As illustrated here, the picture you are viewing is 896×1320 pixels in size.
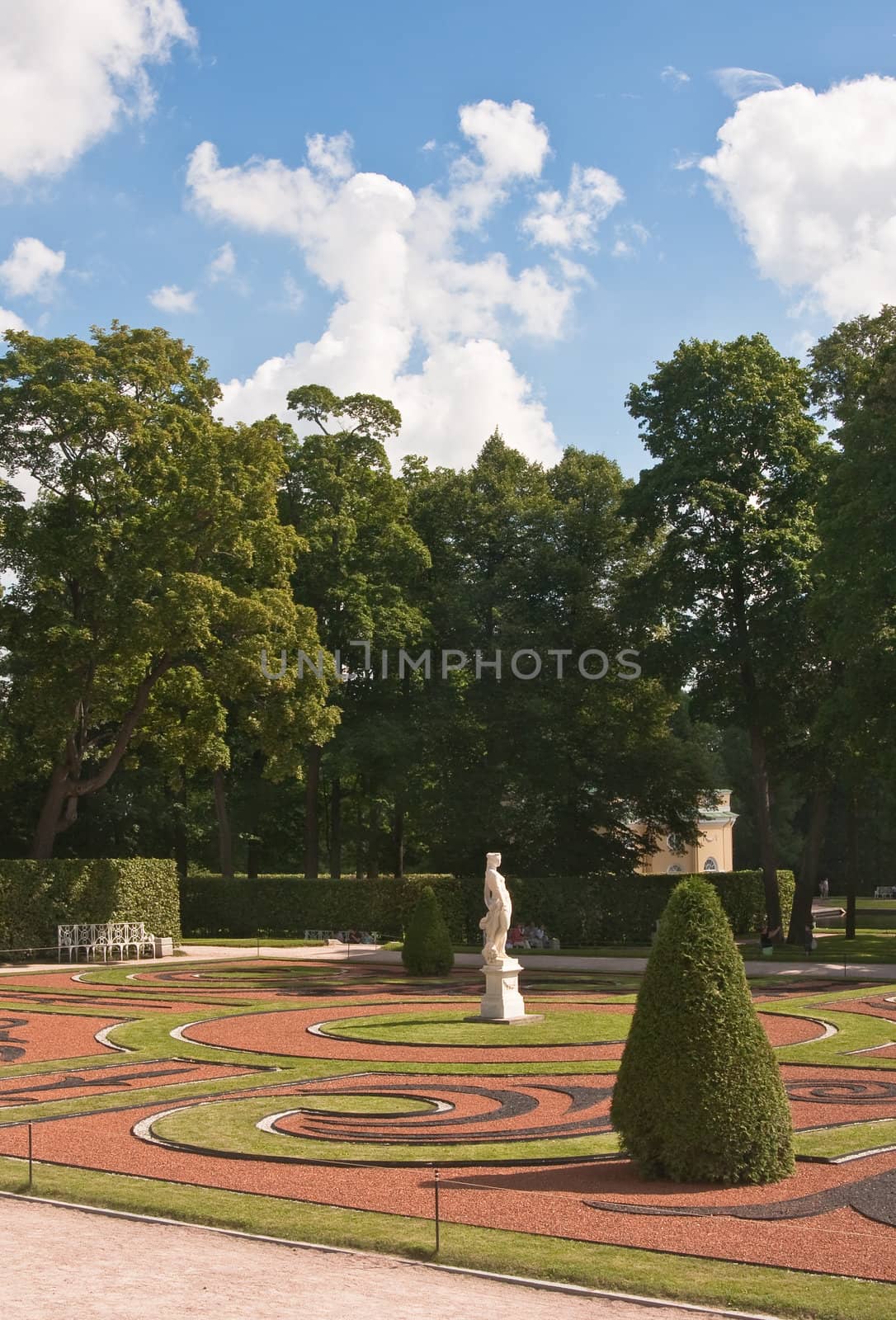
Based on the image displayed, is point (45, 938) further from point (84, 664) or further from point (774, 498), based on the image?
point (774, 498)

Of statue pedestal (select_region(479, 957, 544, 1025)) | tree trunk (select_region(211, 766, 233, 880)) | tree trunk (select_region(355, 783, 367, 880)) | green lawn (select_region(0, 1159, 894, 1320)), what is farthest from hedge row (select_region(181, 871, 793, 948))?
green lawn (select_region(0, 1159, 894, 1320))

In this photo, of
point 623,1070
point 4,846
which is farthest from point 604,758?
point 623,1070

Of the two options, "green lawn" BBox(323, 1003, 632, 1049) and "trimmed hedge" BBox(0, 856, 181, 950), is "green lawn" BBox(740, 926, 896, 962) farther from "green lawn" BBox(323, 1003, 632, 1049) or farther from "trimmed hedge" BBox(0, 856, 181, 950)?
"trimmed hedge" BBox(0, 856, 181, 950)

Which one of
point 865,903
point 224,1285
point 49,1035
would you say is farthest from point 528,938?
point 865,903

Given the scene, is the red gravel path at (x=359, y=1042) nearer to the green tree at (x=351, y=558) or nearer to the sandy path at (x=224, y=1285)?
the sandy path at (x=224, y=1285)

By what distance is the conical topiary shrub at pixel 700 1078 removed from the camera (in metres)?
10.4

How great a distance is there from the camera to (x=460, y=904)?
46.6 metres

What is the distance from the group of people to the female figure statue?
20.1 meters

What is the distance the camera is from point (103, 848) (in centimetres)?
5319

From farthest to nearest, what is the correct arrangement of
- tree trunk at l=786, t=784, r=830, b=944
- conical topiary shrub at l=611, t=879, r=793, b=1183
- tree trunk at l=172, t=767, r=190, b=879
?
tree trunk at l=172, t=767, r=190, b=879, tree trunk at l=786, t=784, r=830, b=944, conical topiary shrub at l=611, t=879, r=793, b=1183

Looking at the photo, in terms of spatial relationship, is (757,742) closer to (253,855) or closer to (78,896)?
(78,896)

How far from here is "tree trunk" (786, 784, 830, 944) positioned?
44188 millimetres

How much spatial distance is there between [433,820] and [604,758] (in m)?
6.52

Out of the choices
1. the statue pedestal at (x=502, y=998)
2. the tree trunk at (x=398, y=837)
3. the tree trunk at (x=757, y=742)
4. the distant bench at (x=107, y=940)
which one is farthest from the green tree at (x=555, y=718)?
the statue pedestal at (x=502, y=998)
